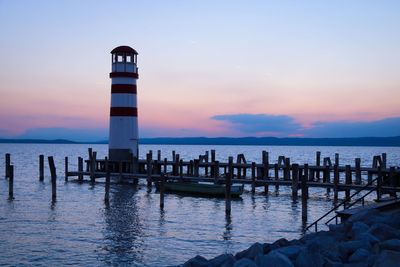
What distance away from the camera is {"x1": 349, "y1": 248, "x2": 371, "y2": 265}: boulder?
9.78 m

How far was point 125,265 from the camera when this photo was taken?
1495 centimetres

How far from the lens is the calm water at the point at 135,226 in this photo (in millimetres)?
16219

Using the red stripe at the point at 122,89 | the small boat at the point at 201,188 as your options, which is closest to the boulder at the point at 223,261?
the small boat at the point at 201,188

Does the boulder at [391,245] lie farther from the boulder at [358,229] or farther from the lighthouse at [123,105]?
the lighthouse at [123,105]

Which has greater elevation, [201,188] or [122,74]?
[122,74]

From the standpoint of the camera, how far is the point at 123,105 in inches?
1422

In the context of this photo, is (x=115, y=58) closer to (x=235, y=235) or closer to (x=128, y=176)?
(x=128, y=176)

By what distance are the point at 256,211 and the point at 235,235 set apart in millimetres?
6783

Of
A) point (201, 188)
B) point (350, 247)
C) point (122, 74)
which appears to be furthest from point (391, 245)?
point (122, 74)

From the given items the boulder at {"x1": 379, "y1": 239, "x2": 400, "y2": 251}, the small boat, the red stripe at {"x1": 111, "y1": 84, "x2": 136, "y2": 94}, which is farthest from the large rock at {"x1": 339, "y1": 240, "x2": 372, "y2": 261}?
the red stripe at {"x1": 111, "y1": 84, "x2": 136, "y2": 94}

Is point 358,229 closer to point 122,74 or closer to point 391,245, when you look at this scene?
point 391,245

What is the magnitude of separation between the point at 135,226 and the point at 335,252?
1245 cm

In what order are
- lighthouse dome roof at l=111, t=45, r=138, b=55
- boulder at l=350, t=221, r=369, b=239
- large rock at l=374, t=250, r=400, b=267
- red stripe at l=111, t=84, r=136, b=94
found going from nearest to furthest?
large rock at l=374, t=250, r=400, b=267, boulder at l=350, t=221, r=369, b=239, red stripe at l=111, t=84, r=136, b=94, lighthouse dome roof at l=111, t=45, r=138, b=55

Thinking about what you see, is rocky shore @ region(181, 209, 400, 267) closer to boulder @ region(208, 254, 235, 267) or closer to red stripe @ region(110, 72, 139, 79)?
boulder @ region(208, 254, 235, 267)
